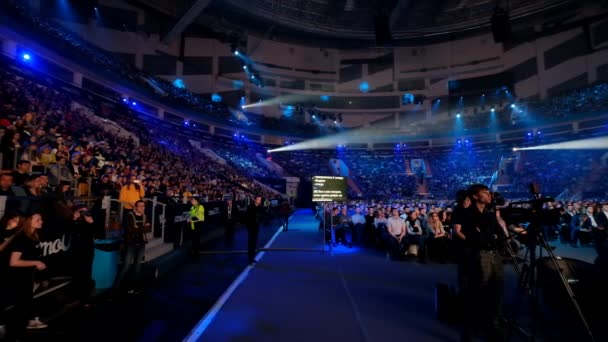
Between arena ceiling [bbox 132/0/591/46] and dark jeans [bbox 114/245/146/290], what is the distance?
22099mm

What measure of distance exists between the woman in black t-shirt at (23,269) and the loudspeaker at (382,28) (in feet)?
66.1

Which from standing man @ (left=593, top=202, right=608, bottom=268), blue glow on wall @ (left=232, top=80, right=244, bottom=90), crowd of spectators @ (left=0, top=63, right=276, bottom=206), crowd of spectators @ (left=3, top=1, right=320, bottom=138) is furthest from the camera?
blue glow on wall @ (left=232, top=80, right=244, bottom=90)

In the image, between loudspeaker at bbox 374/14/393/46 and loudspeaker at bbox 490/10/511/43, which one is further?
loudspeaker at bbox 374/14/393/46

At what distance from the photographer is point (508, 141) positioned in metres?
32.4

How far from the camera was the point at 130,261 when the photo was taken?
481 centimetres

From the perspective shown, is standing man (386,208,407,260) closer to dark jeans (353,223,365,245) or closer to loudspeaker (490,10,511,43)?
dark jeans (353,223,365,245)

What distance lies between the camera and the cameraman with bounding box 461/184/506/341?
316 centimetres

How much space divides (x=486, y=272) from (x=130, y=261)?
5207 mm

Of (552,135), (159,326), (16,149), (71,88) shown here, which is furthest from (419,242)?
(552,135)

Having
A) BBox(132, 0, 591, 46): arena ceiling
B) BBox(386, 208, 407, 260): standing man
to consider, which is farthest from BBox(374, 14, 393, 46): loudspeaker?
BBox(386, 208, 407, 260): standing man

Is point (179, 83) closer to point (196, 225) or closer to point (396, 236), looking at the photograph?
point (196, 225)

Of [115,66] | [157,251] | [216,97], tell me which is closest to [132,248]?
[157,251]

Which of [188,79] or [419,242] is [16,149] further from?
[188,79]

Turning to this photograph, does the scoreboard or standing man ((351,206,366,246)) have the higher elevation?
the scoreboard
